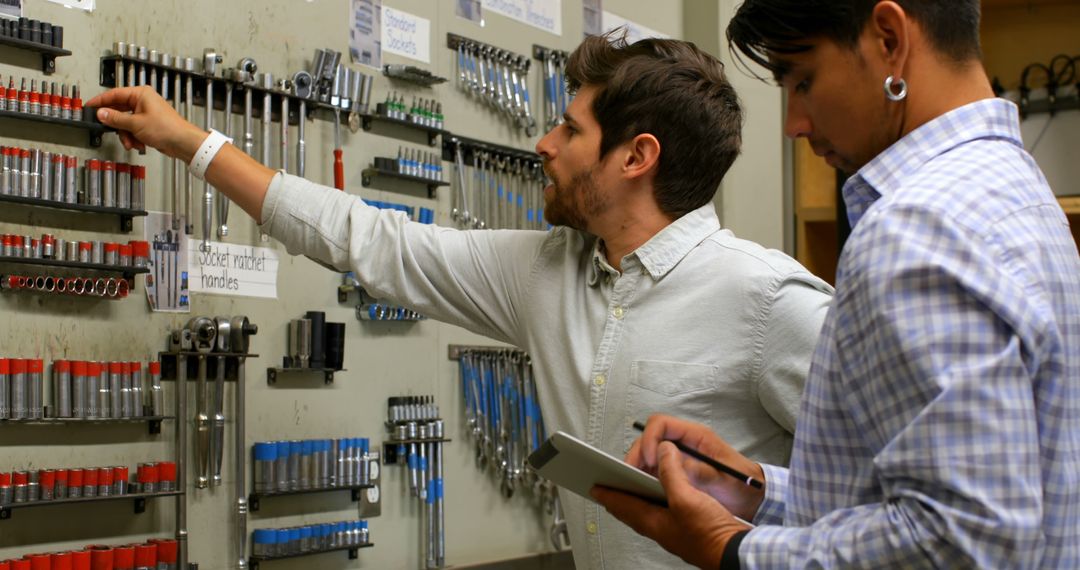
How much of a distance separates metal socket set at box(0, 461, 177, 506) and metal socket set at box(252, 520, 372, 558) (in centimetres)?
36

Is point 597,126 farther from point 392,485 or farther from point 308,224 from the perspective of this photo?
point 392,485

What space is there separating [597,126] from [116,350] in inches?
54.5

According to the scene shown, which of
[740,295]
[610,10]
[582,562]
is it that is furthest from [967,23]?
[610,10]

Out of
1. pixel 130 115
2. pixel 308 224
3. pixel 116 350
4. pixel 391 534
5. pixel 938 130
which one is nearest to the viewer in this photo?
pixel 938 130

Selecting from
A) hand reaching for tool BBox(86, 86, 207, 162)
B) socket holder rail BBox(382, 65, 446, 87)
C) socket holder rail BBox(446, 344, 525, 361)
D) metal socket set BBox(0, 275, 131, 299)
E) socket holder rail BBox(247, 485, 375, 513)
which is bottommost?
socket holder rail BBox(247, 485, 375, 513)

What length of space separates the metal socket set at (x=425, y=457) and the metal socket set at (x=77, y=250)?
0.99 m

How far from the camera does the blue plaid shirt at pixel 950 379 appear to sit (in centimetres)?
96

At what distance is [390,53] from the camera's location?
3.67m

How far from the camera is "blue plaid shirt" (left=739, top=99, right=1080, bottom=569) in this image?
96cm

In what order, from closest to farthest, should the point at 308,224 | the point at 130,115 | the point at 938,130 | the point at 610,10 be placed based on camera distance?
the point at 938,130, the point at 308,224, the point at 130,115, the point at 610,10

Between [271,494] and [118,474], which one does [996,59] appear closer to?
[271,494]

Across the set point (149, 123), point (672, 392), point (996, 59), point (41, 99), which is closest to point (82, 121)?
point (41, 99)

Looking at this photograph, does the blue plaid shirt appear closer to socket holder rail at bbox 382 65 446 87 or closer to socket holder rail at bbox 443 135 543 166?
socket holder rail at bbox 382 65 446 87

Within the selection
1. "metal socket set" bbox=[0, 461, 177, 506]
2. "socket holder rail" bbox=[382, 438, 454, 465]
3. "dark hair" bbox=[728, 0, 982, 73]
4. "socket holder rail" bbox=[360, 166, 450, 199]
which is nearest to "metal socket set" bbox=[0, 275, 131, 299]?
"metal socket set" bbox=[0, 461, 177, 506]
